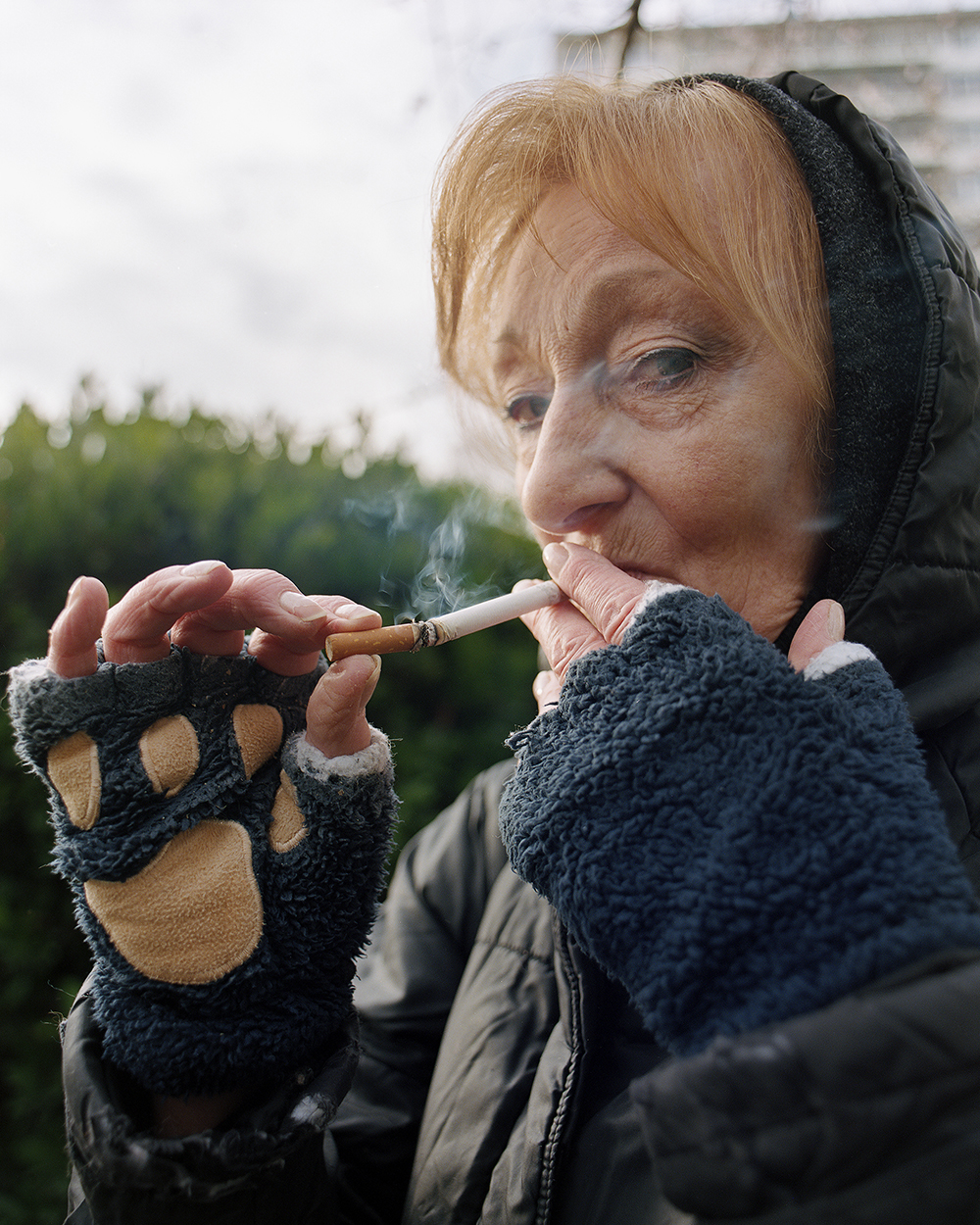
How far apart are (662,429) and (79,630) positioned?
3.77 feet

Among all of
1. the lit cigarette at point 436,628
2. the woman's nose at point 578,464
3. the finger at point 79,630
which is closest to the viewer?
the finger at point 79,630

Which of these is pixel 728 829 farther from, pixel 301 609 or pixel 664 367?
pixel 664 367

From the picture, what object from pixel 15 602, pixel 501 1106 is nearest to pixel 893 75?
pixel 15 602

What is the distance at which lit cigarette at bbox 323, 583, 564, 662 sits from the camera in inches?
54.5

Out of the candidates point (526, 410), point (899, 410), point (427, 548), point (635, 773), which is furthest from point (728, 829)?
point (427, 548)

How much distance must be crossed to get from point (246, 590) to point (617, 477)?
2.56 ft

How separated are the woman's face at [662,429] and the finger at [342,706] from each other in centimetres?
56

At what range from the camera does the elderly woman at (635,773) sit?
0.92 m

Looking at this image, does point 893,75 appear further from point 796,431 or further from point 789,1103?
point 789,1103

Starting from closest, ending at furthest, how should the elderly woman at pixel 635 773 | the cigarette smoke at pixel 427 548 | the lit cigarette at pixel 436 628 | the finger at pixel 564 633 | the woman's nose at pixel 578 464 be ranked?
the elderly woman at pixel 635 773
the lit cigarette at pixel 436 628
the finger at pixel 564 633
the woman's nose at pixel 578 464
the cigarette smoke at pixel 427 548

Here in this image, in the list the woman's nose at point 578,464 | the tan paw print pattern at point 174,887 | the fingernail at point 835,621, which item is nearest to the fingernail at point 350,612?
the tan paw print pattern at point 174,887

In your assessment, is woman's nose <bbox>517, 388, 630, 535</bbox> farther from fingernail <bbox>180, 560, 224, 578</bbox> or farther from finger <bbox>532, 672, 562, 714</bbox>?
fingernail <bbox>180, 560, 224, 578</bbox>

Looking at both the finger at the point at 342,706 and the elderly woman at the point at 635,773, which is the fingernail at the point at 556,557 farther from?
the finger at the point at 342,706

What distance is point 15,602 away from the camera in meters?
2.77
